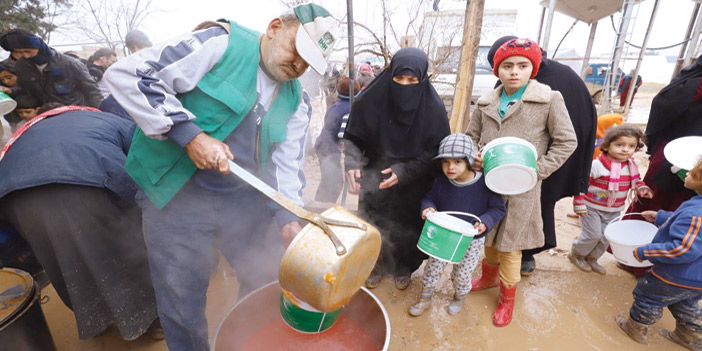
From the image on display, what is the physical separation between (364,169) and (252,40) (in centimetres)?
148

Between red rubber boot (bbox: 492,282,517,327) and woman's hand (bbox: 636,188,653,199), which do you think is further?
woman's hand (bbox: 636,188,653,199)

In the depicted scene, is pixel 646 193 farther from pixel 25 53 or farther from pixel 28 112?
pixel 25 53

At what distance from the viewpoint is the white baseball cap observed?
1.37m

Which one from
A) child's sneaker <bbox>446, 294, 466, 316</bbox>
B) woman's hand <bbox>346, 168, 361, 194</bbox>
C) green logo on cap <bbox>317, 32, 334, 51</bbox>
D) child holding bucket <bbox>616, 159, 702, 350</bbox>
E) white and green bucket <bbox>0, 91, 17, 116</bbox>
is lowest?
child's sneaker <bbox>446, 294, 466, 316</bbox>

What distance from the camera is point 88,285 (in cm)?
197

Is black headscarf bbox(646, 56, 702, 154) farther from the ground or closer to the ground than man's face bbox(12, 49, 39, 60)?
closer to the ground

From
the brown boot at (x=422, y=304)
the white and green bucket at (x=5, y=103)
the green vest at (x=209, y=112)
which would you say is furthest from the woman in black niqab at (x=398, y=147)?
the white and green bucket at (x=5, y=103)

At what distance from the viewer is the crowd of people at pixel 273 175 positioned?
1.43m

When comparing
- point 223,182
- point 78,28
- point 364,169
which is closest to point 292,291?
point 223,182

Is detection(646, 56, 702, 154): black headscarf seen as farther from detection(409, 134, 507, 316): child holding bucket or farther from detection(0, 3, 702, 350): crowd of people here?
detection(409, 134, 507, 316): child holding bucket

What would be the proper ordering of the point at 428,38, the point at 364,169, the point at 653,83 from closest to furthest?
the point at 364,169 < the point at 428,38 < the point at 653,83

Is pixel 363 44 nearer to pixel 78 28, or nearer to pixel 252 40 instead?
pixel 252 40

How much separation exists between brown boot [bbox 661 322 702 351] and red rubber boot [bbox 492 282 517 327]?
1.09 m


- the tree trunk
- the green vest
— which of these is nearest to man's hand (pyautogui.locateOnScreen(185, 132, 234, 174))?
the green vest
